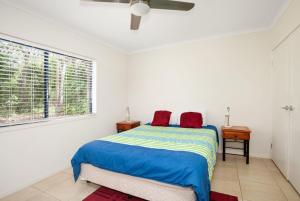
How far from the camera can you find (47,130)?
102 inches

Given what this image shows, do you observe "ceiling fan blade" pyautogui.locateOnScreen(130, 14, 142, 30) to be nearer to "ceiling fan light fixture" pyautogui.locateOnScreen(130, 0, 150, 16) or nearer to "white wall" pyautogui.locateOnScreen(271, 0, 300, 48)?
"ceiling fan light fixture" pyautogui.locateOnScreen(130, 0, 150, 16)

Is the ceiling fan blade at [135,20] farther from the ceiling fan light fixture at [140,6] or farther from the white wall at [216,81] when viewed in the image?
the white wall at [216,81]

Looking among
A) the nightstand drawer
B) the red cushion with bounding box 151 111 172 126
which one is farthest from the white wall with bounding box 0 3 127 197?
the nightstand drawer

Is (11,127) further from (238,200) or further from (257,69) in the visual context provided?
(257,69)

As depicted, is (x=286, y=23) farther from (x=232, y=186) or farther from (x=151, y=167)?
(x=151, y=167)

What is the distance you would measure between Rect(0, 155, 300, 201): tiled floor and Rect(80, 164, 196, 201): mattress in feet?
0.73

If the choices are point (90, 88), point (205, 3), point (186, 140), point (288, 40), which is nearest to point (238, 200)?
point (186, 140)

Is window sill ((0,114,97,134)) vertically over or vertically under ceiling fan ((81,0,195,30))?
under

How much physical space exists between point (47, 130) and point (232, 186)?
286cm

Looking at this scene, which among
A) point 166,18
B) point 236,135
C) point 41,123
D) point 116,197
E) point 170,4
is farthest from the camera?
point 236,135

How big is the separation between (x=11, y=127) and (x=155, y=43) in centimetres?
315

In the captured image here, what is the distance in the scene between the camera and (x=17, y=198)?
80.4 inches

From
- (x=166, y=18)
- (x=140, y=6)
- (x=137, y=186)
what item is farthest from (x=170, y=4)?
(x=137, y=186)

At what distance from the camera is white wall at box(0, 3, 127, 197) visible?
2142mm
